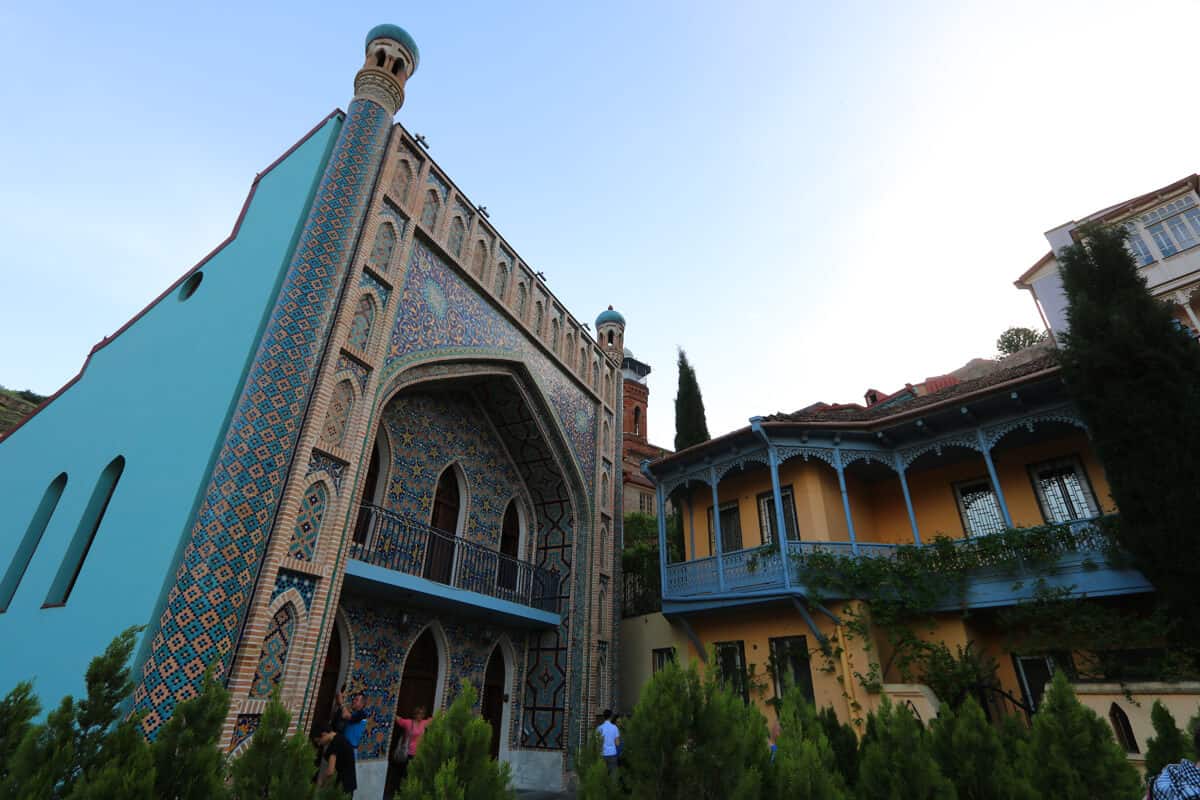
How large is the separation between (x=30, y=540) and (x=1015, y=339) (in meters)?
34.6

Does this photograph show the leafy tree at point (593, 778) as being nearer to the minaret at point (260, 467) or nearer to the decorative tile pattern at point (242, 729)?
the minaret at point (260, 467)

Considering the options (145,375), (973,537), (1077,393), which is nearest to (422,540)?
(145,375)

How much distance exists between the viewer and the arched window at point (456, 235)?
11.1m

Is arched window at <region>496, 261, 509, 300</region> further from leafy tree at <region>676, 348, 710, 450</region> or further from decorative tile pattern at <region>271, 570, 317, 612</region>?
leafy tree at <region>676, 348, 710, 450</region>

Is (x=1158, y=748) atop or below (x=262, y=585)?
below

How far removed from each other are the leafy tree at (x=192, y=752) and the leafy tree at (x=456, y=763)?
1578 millimetres

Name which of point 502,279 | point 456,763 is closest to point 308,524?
point 456,763

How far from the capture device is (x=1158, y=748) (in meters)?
4.60

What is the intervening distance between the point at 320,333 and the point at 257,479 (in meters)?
2.02

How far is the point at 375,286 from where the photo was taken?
29.0 feet

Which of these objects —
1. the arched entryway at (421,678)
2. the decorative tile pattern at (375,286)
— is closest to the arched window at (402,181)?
the decorative tile pattern at (375,286)

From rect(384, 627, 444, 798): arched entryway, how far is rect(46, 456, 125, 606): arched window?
177 inches

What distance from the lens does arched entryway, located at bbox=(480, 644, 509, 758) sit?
11.3 m

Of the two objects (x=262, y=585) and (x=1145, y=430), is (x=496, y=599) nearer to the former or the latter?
(x=262, y=585)
